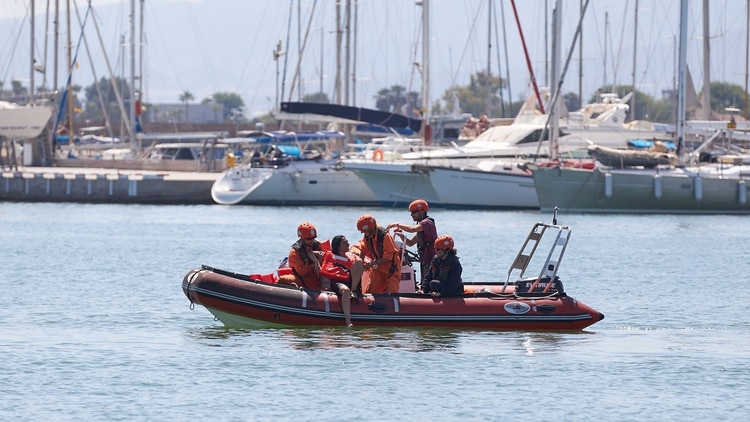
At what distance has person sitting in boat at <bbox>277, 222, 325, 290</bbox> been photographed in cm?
1995

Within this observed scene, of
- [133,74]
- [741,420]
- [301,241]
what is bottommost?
[741,420]

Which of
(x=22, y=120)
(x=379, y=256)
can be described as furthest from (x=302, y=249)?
(x=22, y=120)

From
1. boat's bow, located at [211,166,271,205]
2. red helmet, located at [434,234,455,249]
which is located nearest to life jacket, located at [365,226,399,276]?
red helmet, located at [434,234,455,249]

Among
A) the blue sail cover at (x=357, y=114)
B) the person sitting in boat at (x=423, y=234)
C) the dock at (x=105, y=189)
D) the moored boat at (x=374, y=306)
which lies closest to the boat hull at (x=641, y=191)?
the blue sail cover at (x=357, y=114)

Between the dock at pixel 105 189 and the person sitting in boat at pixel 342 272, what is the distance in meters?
39.4

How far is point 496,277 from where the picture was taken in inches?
1225

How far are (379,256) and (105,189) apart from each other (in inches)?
1612

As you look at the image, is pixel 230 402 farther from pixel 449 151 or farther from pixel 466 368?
pixel 449 151

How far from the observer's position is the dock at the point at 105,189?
59156 millimetres

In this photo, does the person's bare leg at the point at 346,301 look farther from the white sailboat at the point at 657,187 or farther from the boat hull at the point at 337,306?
the white sailboat at the point at 657,187

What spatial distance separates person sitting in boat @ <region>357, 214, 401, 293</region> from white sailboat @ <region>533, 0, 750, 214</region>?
2889cm

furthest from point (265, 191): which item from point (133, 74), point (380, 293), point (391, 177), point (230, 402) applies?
point (230, 402)

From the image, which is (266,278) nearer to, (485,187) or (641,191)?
(485,187)

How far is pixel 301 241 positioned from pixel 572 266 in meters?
15.2
